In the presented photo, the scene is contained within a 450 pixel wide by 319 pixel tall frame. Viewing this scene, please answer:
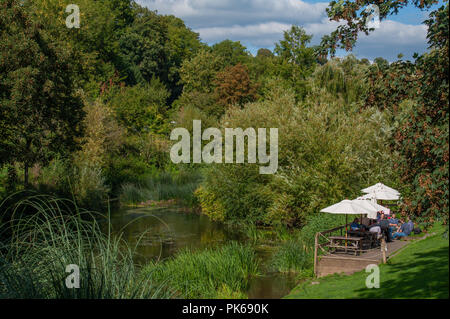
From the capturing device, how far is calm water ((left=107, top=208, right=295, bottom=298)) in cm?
1548

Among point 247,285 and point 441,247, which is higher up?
point 441,247

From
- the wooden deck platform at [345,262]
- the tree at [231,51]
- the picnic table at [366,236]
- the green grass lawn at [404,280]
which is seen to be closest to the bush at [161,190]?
the picnic table at [366,236]

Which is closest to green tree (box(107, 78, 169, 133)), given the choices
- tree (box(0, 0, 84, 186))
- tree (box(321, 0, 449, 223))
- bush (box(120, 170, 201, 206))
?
bush (box(120, 170, 201, 206))

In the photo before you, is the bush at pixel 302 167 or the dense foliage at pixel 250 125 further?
the bush at pixel 302 167

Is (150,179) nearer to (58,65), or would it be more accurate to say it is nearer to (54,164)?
(54,164)

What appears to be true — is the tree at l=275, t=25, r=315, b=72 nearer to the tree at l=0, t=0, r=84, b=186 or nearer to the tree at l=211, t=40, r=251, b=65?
the tree at l=211, t=40, r=251, b=65

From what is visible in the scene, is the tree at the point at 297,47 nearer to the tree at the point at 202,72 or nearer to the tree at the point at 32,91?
the tree at the point at 202,72

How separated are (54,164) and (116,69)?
36404mm

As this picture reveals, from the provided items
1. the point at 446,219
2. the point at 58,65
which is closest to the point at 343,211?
the point at 446,219

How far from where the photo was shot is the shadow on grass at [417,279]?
941 centimetres

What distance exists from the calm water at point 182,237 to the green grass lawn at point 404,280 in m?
1.57

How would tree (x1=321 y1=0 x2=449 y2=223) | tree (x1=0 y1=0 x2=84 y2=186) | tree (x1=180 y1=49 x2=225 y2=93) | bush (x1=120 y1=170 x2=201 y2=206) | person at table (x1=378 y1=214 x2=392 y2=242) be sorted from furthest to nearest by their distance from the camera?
tree (x1=180 y1=49 x2=225 y2=93) < bush (x1=120 y1=170 x2=201 y2=206) < tree (x1=0 y1=0 x2=84 y2=186) < person at table (x1=378 y1=214 x2=392 y2=242) < tree (x1=321 y1=0 x2=449 y2=223)

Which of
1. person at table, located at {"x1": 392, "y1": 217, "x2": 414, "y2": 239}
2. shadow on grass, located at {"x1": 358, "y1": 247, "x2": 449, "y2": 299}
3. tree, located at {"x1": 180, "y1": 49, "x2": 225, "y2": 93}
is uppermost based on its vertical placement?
tree, located at {"x1": 180, "y1": 49, "x2": 225, "y2": 93}

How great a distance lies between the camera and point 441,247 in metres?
14.1
